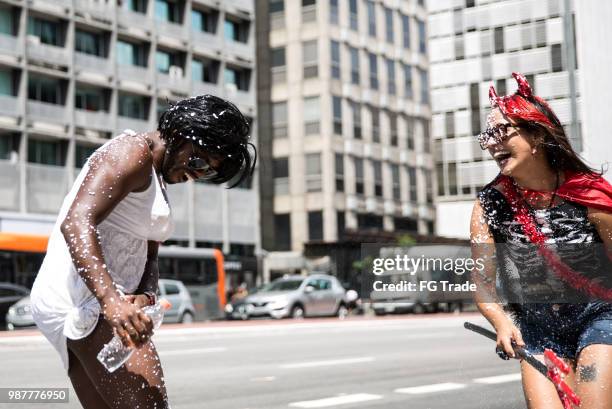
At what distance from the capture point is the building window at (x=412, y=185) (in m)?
68.4

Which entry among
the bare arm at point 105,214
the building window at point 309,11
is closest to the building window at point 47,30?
the building window at point 309,11

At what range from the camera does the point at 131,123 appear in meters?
49.6

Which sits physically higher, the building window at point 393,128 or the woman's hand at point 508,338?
the building window at point 393,128

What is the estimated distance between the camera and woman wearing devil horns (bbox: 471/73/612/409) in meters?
3.88

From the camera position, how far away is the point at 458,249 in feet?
14.6

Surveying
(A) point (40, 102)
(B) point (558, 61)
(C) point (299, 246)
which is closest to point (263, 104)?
(C) point (299, 246)

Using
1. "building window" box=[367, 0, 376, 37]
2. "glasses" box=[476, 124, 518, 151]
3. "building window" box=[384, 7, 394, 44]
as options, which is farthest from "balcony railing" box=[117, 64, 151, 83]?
"glasses" box=[476, 124, 518, 151]

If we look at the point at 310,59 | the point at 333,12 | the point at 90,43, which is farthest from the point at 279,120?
the point at 90,43

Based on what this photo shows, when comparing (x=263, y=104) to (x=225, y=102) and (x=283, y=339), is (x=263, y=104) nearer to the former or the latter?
(x=283, y=339)

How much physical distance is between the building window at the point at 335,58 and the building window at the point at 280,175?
585cm

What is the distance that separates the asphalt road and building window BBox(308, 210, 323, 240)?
3815 cm

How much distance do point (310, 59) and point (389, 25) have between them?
353 inches

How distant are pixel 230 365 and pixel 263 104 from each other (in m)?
49.3

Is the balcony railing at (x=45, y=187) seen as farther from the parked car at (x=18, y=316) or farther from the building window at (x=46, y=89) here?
the parked car at (x=18, y=316)
